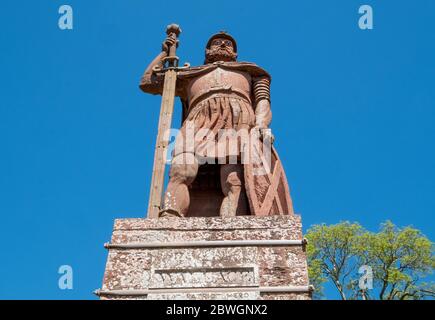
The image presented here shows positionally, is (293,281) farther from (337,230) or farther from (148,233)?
(337,230)

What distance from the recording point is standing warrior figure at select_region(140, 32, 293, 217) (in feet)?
21.1

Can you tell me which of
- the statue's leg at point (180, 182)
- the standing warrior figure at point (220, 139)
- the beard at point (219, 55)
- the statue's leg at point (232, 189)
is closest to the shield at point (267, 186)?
the standing warrior figure at point (220, 139)

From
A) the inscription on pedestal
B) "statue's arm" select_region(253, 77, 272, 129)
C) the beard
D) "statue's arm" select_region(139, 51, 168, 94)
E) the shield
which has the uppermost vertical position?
the beard

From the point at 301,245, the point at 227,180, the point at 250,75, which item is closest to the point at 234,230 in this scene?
the point at 301,245

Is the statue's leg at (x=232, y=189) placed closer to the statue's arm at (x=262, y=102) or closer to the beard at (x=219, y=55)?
the statue's arm at (x=262, y=102)

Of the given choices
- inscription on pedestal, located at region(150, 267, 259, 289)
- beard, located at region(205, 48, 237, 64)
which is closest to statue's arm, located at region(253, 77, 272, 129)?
beard, located at region(205, 48, 237, 64)

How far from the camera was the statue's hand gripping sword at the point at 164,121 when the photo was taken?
6320mm

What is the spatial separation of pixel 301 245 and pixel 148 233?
1.40 metres

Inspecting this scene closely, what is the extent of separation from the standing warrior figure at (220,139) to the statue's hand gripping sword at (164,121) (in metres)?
0.10

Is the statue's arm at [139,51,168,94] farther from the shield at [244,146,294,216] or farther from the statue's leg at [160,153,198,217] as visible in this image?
the shield at [244,146,294,216]

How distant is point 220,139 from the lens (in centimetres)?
709

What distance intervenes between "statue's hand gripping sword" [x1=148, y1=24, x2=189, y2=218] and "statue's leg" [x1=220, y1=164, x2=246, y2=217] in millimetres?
776

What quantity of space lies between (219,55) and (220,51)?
8cm

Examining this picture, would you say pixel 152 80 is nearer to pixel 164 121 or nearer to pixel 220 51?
pixel 220 51
